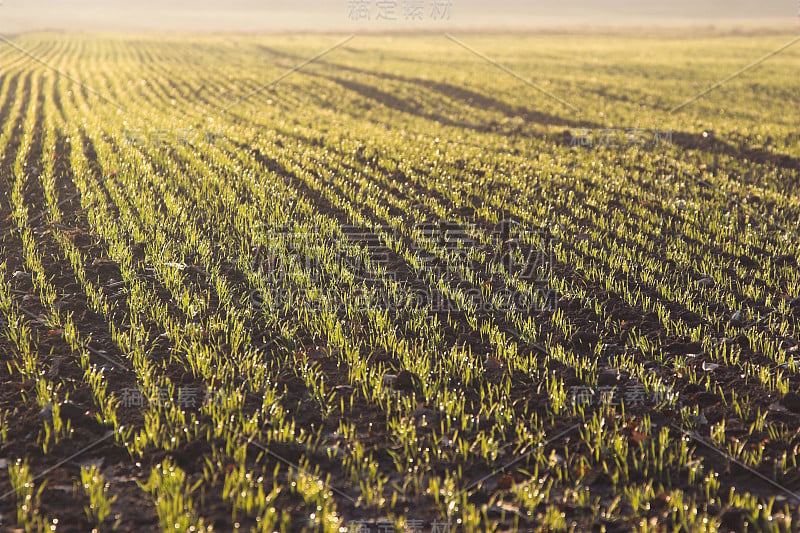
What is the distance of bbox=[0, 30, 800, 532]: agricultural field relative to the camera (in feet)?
11.2

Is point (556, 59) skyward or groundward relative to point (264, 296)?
skyward

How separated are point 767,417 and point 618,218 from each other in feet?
15.4

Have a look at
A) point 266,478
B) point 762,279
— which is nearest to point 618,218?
point 762,279

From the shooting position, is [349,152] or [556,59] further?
[556,59]

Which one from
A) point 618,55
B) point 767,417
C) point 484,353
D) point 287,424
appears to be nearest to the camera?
point 287,424

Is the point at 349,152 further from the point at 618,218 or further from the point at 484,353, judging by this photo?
the point at 484,353

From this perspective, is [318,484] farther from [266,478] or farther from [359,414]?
[359,414]

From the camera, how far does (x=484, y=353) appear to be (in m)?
4.99

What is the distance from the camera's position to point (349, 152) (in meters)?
12.4

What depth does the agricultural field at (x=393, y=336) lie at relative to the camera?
11.2 feet

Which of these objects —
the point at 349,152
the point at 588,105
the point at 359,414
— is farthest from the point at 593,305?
the point at 588,105

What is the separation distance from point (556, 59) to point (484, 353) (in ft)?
112

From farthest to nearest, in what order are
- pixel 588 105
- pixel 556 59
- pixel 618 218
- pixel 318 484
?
1. pixel 556 59
2. pixel 588 105
3. pixel 618 218
4. pixel 318 484

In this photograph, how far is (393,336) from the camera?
506 centimetres
